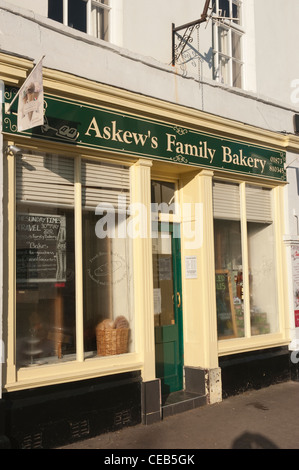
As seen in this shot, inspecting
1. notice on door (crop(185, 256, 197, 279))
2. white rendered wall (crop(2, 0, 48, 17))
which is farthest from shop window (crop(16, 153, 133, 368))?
white rendered wall (crop(2, 0, 48, 17))

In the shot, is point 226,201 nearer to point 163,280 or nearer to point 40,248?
point 163,280

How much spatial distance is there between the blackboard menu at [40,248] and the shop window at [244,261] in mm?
2729

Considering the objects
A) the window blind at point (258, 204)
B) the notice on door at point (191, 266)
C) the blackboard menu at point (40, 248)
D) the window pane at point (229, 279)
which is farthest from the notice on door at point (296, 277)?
the blackboard menu at point (40, 248)

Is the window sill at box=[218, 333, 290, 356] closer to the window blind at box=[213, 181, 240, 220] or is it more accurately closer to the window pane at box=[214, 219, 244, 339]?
the window pane at box=[214, 219, 244, 339]

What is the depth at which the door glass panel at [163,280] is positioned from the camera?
7.09 m

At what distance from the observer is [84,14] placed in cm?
659

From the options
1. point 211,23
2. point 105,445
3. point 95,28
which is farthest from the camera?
point 211,23

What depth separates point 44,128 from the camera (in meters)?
5.48

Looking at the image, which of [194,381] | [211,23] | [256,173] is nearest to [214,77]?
[211,23]

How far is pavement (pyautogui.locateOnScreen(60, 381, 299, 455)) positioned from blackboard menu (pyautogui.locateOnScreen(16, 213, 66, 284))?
1.82m

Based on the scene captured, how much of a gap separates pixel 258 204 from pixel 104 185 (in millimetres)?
3141

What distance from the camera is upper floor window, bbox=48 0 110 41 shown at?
6.29m
